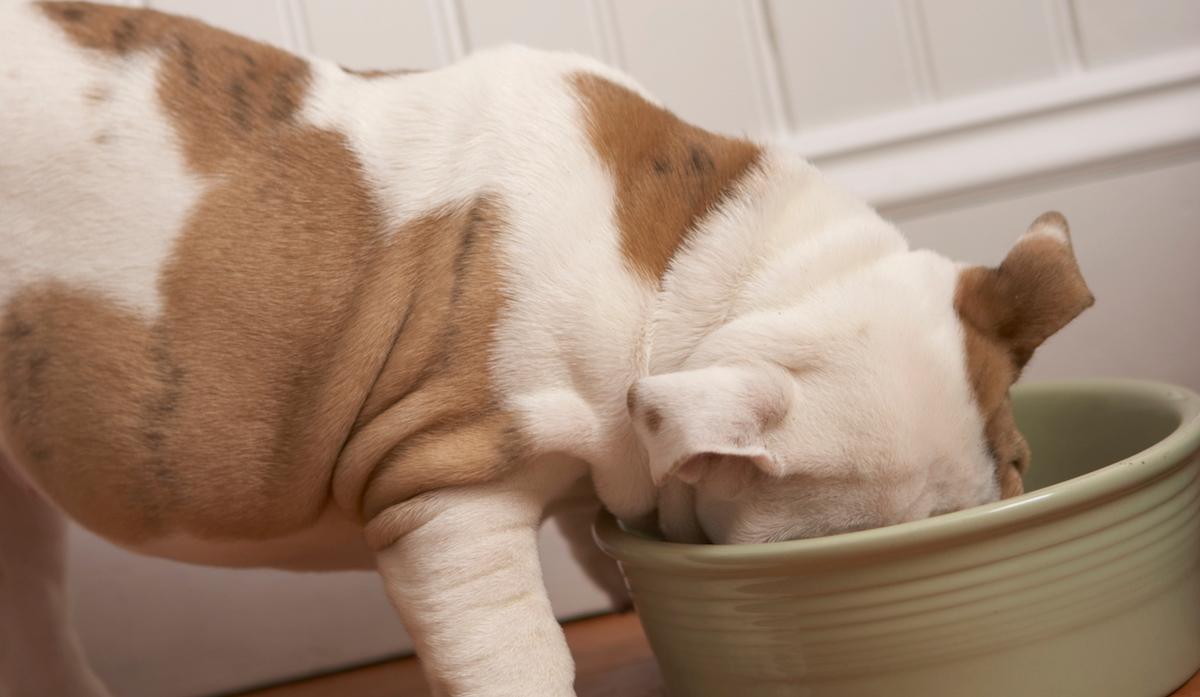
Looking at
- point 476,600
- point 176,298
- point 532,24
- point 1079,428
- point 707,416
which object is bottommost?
point 1079,428

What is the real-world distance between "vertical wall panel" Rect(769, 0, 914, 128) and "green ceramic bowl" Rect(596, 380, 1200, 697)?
26.0 inches

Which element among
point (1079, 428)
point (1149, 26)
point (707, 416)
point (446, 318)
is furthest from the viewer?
point (1149, 26)

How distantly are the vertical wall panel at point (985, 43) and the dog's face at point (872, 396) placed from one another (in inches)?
22.1

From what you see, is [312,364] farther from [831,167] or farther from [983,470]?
[831,167]

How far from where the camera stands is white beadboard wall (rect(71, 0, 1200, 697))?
4.76 ft

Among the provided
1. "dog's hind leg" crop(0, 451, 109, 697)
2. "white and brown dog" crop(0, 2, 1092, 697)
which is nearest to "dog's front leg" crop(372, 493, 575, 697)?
"white and brown dog" crop(0, 2, 1092, 697)

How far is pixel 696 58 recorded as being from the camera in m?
1.50

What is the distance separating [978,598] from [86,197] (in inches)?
30.3

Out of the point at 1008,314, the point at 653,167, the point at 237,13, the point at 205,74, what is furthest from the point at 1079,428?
the point at 237,13

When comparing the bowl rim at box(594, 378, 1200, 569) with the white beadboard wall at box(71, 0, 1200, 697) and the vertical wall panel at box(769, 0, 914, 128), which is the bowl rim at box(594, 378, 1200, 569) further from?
the vertical wall panel at box(769, 0, 914, 128)

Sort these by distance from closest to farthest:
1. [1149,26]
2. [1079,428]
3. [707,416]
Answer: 1. [707,416]
2. [1079,428]
3. [1149,26]

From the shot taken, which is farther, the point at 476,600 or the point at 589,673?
the point at 589,673

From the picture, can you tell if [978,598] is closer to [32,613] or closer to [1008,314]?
[1008,314]

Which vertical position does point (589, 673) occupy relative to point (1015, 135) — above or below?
below
